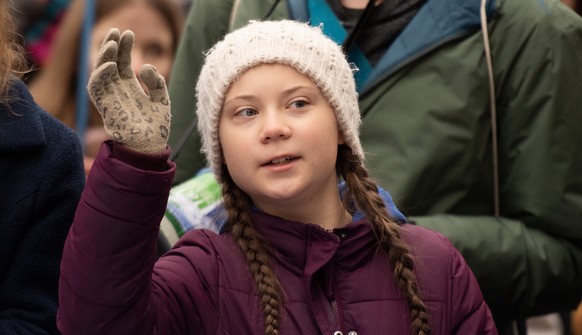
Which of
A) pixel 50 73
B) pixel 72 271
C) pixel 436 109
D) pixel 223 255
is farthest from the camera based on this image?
pixel 50 73

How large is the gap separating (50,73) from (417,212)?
2.28 metres

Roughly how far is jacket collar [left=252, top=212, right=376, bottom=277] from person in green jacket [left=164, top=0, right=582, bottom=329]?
71cm

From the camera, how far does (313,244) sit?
10.8 feet

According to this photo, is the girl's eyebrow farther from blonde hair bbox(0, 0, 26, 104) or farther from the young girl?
blonde hair bbox(0, 0, 26, 104)

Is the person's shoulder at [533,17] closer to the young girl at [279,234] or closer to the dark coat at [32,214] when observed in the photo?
the young girl at [279,234]

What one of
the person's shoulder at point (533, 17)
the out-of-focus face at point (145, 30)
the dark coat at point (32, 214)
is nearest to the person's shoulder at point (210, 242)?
the dark coat at point (32, 214)

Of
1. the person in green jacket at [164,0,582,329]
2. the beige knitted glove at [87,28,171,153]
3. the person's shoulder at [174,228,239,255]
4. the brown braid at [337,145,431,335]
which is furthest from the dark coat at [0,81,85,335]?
the person in green jacket at [164,0,582,329]

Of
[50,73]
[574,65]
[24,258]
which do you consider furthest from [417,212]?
[50,73]

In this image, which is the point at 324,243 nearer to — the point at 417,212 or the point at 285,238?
the point at 285,238

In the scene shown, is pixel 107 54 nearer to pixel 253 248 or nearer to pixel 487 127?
pixel 253 248

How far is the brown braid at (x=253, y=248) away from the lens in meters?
3.18

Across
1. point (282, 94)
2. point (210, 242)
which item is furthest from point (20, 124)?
point (282, 94)

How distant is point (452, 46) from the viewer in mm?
4156

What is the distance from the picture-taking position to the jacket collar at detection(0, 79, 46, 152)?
11.2 ft
